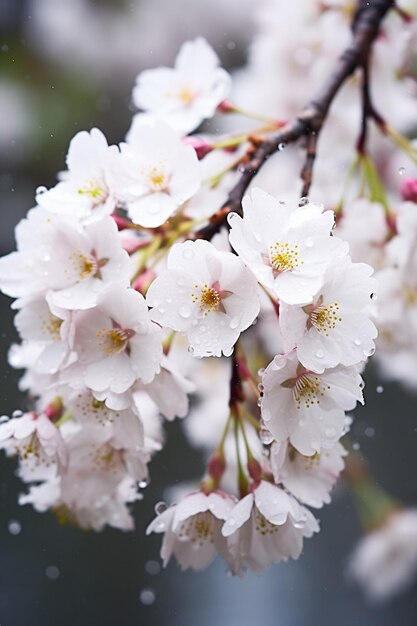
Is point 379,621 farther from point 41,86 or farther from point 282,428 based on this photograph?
point 41,86

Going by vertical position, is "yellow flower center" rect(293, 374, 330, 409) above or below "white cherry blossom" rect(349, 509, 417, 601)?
above

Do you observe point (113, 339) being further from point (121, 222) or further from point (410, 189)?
point (410, 189)

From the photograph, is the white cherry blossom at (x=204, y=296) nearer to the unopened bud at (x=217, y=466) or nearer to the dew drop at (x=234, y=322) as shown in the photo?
the dew drop at (x=234, y=322)

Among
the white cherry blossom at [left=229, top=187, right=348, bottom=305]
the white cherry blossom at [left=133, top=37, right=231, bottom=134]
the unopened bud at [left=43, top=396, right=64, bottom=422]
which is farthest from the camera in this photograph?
the white cherry blossom at [left=133, top=37, right=231, bottom=134]

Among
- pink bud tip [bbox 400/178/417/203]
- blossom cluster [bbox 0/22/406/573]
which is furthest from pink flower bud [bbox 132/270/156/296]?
pink bud tip [bbox 400/178/417/203]

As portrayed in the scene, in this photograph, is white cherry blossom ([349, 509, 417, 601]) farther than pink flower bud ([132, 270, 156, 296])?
Yes

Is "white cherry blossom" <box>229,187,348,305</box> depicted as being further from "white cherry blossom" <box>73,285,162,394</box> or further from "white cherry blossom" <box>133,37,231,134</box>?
"white cherry blossom" <box>133,37,231,134</box>

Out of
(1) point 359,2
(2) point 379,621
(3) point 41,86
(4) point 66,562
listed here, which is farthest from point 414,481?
(3) point 41,86

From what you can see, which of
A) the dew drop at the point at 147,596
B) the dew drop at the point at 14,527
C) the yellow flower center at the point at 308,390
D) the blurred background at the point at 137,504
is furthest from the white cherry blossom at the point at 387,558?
the yellow flower center at the point at 308,390

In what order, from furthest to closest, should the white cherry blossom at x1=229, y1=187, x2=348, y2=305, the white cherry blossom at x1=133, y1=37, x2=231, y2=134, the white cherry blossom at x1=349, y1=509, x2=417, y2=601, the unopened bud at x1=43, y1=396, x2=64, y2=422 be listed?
the white cherry blossom at x1=349, y1=509, x2=417, y2=601 < the white cherry blossom at x1=133, y1=37, x2=231, y2=134 < the unopened bud at x1=43, y1=396, x2=64, y2=422 < the white cherry blossom at x1=229, y1=187, x2=348, y2=305
